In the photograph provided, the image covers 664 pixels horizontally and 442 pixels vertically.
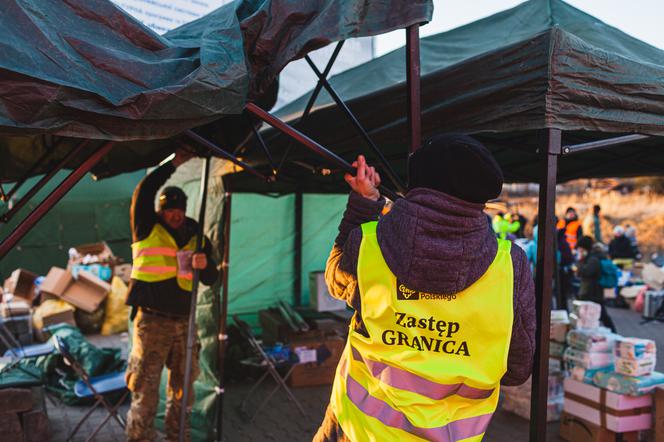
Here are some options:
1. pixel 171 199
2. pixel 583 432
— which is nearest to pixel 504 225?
pixel 583 432

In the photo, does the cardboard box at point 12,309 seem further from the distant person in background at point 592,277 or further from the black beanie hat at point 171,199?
the distant person in background at point 592,277

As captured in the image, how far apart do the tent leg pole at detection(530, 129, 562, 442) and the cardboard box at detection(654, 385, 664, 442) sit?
8.19 ft

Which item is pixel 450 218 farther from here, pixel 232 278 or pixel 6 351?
pixel 6 351

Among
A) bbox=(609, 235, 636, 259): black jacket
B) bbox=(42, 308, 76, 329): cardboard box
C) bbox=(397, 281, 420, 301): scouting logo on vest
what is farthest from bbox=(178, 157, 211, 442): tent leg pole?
bbox=(609, 235, 636, 259): black jacket

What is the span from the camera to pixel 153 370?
12.3 feet

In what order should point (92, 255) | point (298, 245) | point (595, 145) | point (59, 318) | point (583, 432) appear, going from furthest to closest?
point (92, 255), point (59, 318), point (298, 245), point (583, 432), point (595, 145)

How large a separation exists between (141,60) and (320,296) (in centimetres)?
505

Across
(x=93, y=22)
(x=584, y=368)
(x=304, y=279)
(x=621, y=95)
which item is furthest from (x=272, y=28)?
(x=304, y=279)

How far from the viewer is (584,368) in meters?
4.40

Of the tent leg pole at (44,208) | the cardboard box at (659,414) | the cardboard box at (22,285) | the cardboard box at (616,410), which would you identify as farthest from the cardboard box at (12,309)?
the cardboard box at (659,414)

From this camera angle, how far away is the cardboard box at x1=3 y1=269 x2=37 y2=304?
874 cm

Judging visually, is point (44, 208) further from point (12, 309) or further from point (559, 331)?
point (12, 309)

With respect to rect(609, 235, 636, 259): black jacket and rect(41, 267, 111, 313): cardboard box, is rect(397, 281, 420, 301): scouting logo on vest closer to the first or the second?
rect(41, 267, 111, 313): cardboard box

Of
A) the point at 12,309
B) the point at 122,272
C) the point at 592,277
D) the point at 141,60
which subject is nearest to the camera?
the point at 141,60
